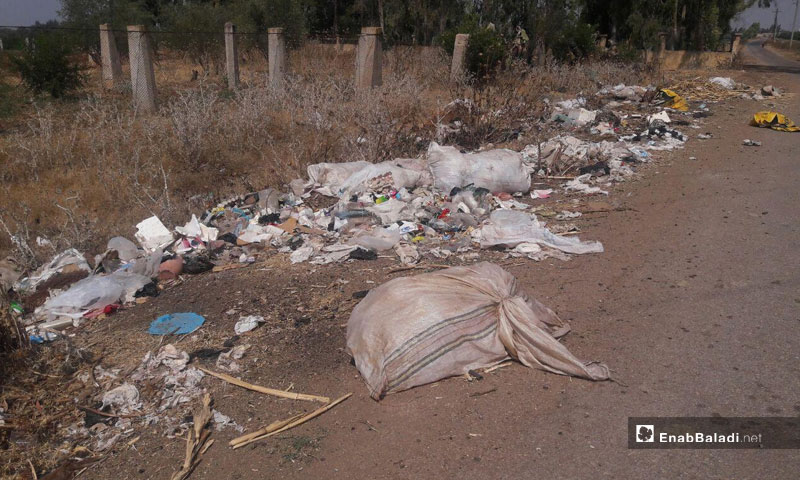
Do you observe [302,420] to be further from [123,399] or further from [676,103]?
[676,103]

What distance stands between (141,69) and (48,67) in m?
2.03

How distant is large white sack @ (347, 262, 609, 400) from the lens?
2.76 m

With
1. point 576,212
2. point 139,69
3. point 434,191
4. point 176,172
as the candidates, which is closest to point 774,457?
point 576,212

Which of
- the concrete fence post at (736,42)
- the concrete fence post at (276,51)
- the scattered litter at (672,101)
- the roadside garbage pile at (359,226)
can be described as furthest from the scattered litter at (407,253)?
the concrete fence post at (736,42)

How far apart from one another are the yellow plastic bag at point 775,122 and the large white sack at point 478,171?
5.46 m

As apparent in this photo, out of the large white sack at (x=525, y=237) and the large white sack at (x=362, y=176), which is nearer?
the large white sack at (x=525, y=237)

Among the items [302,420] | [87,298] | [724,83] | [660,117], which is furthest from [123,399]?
[724,83]

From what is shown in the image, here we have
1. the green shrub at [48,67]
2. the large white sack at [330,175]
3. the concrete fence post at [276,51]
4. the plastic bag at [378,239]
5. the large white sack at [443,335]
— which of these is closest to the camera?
the large white sack at [443,335]

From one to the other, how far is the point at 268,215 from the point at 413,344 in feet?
10.2

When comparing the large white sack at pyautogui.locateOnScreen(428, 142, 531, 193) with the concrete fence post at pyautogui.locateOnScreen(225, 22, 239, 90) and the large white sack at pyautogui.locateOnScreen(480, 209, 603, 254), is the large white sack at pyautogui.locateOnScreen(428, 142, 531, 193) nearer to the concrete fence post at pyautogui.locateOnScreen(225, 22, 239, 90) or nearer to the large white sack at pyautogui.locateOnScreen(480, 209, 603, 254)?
the large white sack at pyautogui.locateOnScreen(480, 209, 603, 254)

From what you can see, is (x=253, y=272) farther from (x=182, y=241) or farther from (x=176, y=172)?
(x=176, y=172)

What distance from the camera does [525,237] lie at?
14.8ft

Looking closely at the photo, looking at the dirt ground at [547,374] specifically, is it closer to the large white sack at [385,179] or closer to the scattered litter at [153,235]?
the scattered litter at [153,235]

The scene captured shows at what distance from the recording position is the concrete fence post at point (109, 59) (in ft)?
34.5
